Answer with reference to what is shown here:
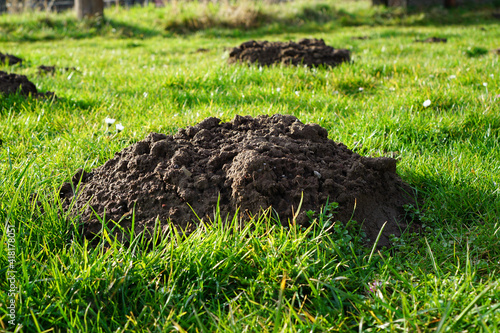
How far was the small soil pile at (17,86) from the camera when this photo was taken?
461 cm

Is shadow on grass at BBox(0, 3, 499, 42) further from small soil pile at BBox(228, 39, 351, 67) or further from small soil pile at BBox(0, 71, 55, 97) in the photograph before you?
small soil pile at BBox(0, 71, 55, 97)

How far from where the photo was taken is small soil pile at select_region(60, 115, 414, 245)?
2.23 meters

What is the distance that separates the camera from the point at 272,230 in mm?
2066

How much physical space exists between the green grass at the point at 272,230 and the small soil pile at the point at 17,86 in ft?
0.84

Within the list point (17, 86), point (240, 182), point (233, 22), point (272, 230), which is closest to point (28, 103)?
point (17, 86)

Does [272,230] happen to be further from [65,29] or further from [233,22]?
[65,29]

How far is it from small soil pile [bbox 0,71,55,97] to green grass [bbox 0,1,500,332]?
26 cm

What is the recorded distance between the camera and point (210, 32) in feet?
45.1

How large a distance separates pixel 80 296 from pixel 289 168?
134 centimetres

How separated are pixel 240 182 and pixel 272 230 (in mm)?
345

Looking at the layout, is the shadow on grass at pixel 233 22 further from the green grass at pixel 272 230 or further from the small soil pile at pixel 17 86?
the small soil pile at pixel 17 86

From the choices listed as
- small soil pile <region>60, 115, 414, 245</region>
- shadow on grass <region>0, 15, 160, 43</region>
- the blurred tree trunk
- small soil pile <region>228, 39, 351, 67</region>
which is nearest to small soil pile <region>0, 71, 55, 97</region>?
small soil pile <region>60, 115, 414, 245</region>

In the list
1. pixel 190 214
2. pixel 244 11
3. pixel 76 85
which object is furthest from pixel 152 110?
pixel 244 11

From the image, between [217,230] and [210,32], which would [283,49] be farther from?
[210,32]
